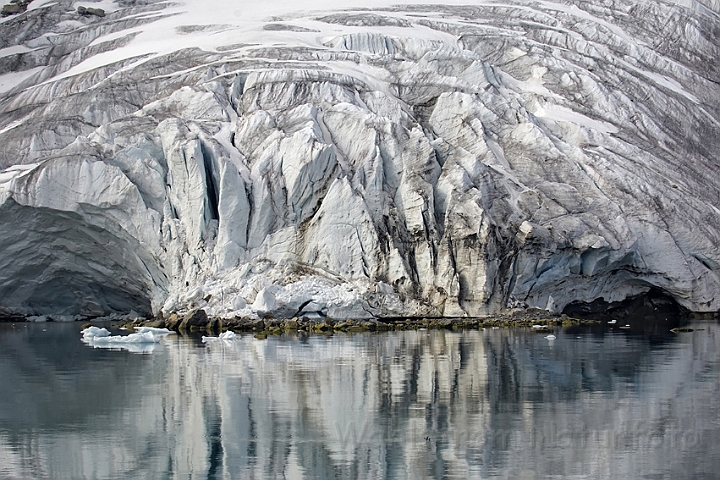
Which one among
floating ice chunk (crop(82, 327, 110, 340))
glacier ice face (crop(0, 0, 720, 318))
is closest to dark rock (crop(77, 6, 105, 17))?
glacier ice face (crop(0, 0, 720, 318))

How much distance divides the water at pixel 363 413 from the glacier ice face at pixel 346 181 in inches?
427

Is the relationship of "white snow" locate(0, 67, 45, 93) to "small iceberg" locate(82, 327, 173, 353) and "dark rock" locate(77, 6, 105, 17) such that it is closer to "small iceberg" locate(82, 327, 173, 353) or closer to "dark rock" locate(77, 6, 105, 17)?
"dark rock" locate(77, 6, 105, 17)

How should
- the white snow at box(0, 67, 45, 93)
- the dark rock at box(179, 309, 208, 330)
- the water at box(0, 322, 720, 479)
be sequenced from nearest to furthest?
the water at box(0, 322, 720, 479) → the dark rock at box(179, 309, 208, 330) → the white snow at box(0, 67, 45, 93)

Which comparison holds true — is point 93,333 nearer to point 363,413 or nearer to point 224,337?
point 224,337

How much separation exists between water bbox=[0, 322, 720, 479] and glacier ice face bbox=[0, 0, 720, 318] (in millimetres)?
10855

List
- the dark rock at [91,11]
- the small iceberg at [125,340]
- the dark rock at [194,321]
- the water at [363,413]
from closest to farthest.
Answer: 1. the water at [363,413]
2. the small iceberg at [125,340]
3. the dark rock at [194,321]
4. the dark rock at [91,11]

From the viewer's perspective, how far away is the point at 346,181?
34.9 meters

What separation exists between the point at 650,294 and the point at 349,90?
14.7 metres

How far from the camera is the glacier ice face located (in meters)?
34.3

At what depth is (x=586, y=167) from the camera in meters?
39.6

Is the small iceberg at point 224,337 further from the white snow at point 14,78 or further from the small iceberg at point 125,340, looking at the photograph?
the white snow at point 14,78

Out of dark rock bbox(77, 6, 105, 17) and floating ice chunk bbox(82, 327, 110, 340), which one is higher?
dark rock bbox(77, 6, 105, 17)

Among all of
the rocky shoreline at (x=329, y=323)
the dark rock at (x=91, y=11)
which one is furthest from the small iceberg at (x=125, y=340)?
the dark rock at (x=91, y=11)

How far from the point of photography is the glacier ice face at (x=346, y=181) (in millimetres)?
34344
